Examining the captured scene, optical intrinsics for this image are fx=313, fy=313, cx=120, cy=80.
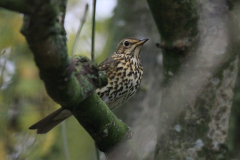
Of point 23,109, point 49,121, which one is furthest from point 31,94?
point 49,121

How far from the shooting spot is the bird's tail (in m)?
2.90

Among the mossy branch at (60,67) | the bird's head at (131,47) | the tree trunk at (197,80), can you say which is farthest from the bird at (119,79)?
the mossy branch at (60,67)

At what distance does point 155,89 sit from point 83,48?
5.33ft

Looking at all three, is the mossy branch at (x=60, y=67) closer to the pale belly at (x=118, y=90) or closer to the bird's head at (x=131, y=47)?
the pale belly at (x=118, y=90)

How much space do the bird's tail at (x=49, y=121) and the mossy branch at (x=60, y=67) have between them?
80 centimetres

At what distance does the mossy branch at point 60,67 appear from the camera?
128 centimetres

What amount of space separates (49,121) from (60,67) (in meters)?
1.67

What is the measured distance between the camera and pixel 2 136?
11.4 ft

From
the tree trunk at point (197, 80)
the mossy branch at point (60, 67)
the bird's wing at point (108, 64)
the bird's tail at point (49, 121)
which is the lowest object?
the tree trunk at point (197, 80)

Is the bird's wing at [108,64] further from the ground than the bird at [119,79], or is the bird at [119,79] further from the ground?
the bird's wing at [108,64]

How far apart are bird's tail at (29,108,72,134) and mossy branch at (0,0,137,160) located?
801 mm

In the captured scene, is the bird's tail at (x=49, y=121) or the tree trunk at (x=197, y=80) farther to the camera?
the tree trunk at (x=197, y=80)

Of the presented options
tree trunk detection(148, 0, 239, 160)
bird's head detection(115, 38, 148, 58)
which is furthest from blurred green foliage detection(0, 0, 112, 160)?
tree trunk detection(148, 0, 239, 160)

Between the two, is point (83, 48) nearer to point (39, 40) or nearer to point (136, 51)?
point (136, 51)
